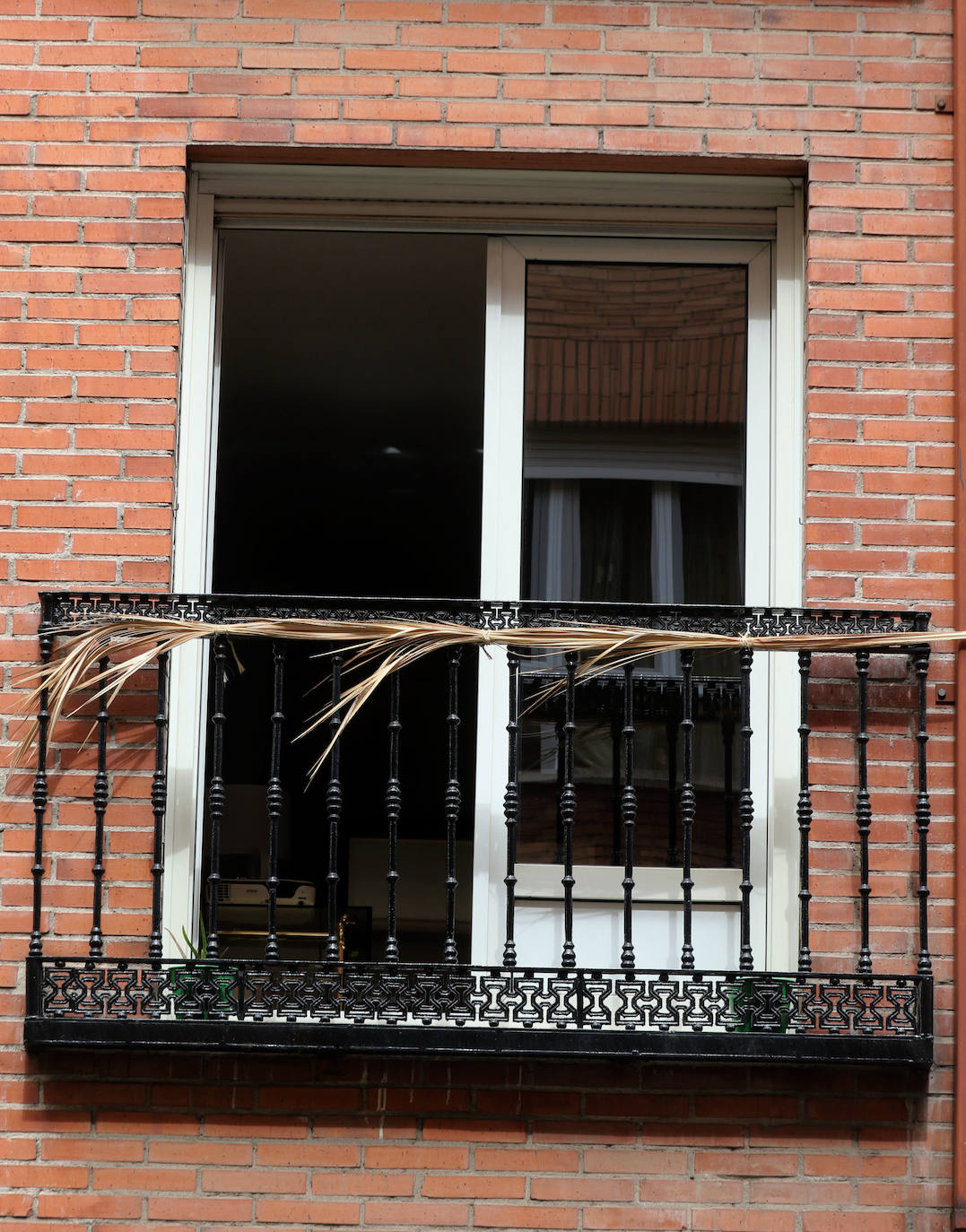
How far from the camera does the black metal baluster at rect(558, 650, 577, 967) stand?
10.4 feet

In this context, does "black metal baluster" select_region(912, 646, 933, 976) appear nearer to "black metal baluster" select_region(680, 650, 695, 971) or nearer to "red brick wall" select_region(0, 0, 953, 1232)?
"red brick wall" select_region(0, 0, 953, 1232)

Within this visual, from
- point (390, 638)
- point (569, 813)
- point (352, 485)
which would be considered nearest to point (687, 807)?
point (569, 813)

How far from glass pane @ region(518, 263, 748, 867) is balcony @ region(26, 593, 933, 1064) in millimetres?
12

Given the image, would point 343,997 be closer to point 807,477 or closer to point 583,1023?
point 583,1023

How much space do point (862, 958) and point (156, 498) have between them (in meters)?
2.06

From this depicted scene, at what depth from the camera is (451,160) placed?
11.7 feet

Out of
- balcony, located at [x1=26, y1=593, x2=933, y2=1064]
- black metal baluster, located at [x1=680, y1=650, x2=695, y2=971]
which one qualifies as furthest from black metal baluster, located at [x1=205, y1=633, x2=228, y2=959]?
black metal baluster, located at [x1=680, y1=650, x2=695, y2=971]

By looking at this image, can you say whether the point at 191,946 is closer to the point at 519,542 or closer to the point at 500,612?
the point at 500,612

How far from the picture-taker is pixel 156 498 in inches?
135

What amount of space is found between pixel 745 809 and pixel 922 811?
1.39ft

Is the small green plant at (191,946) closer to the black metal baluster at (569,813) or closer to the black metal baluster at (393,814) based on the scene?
the black metal baluster at (393,814)

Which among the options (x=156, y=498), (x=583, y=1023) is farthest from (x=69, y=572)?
(x=583, y=1023)

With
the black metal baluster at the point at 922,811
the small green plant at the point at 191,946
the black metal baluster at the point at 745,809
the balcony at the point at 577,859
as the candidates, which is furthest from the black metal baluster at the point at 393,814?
the black metal baluster at the point at 922,811

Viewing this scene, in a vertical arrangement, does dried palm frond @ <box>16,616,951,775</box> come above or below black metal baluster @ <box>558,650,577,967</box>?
above
